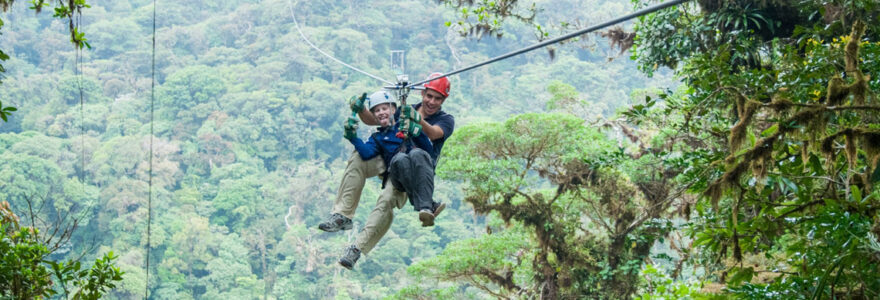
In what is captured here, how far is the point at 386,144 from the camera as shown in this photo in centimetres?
360

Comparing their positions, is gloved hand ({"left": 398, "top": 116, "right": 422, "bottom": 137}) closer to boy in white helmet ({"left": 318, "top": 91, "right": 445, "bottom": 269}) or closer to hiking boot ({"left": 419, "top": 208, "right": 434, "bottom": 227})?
boy in white helmet ({"left": 318, "top": 91, "right": 445, "bottom": 269})

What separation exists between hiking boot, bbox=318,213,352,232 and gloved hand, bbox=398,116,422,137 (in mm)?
444

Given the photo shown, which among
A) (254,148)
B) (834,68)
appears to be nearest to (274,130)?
(254,148)

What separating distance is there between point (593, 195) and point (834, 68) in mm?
5625

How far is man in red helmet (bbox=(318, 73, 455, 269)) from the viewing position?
3.39m

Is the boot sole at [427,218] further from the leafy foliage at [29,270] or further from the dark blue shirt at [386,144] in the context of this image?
the leafy foliage at [29,270]

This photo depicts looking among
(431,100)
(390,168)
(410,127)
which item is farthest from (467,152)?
(410,127)

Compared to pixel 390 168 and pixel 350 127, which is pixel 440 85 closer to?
pixel 390 168

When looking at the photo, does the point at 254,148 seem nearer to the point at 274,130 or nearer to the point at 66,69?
the point at 274,130

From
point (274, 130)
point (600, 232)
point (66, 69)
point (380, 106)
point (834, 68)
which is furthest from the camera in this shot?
point (66, 69)

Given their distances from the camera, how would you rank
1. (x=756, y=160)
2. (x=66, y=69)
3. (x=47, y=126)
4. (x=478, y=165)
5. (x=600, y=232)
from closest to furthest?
(x=756, y=160), (x=478, y=165), (x=600, y=232), (x=47, y=126), (x=66, y=69)

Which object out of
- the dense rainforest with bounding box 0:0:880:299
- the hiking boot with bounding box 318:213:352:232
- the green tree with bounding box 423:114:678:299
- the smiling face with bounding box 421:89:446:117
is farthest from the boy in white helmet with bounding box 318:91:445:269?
the green tree with bounding box 423:114:678:299

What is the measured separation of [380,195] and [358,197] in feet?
0.31

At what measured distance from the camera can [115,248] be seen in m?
19.6
